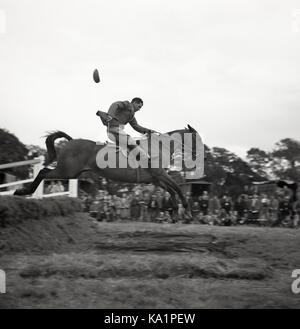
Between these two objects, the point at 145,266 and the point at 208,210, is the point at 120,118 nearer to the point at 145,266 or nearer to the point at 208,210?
the point at 145,266

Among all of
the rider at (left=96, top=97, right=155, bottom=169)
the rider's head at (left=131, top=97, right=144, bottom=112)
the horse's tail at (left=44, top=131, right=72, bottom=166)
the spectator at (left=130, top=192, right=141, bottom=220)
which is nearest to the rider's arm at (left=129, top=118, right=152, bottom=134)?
the rider at (left=96, top=97, right=155, bottom=169)

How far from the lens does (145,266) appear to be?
5570 millimetres

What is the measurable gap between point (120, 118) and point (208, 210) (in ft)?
23.2

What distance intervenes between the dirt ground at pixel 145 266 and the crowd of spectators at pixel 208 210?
18.6 ft

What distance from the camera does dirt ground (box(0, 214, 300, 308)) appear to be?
14.7 ft

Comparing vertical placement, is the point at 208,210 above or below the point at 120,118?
below

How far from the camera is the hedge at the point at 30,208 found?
6441 millimetres

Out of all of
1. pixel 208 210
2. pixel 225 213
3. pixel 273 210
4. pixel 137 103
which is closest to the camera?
pixel 137 103

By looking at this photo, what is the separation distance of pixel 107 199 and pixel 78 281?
10.3 meters

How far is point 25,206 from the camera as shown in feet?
22.4

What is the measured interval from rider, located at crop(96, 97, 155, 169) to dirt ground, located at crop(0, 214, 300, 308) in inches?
69.9

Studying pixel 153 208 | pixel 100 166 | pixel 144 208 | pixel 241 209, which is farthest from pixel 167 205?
pixel 100 166
